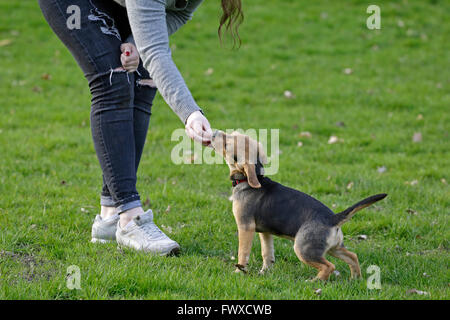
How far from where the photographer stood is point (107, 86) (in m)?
3.55

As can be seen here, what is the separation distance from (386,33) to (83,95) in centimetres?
687

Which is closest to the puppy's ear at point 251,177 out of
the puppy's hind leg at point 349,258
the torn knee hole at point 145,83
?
the puppy's hind leg at point 349,258

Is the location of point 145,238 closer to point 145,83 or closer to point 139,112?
point 139,112

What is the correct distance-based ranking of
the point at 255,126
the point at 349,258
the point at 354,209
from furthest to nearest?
the point at 255,126
the point at 349,258
the point at 354,209

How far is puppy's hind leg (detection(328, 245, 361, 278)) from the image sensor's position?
3.36 metres

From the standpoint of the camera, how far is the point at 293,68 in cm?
1011

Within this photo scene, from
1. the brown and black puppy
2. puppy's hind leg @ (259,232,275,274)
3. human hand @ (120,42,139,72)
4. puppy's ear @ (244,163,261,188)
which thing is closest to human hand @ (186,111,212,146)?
the brown and black puppy

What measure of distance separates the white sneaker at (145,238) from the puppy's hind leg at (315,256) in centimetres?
90

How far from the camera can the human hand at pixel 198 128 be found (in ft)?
9.93

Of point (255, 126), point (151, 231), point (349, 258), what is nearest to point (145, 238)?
point (151, 231)

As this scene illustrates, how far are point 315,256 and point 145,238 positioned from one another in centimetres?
116

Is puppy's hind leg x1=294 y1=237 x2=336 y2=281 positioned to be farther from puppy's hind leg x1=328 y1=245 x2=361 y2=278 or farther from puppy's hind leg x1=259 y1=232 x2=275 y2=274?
puppy's hind leg x1=259 y1=232 x2=275 y2=274

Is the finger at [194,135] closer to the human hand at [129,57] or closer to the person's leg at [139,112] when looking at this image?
the human hand at [129,57]

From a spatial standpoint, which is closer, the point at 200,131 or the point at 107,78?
the point at 200,131
